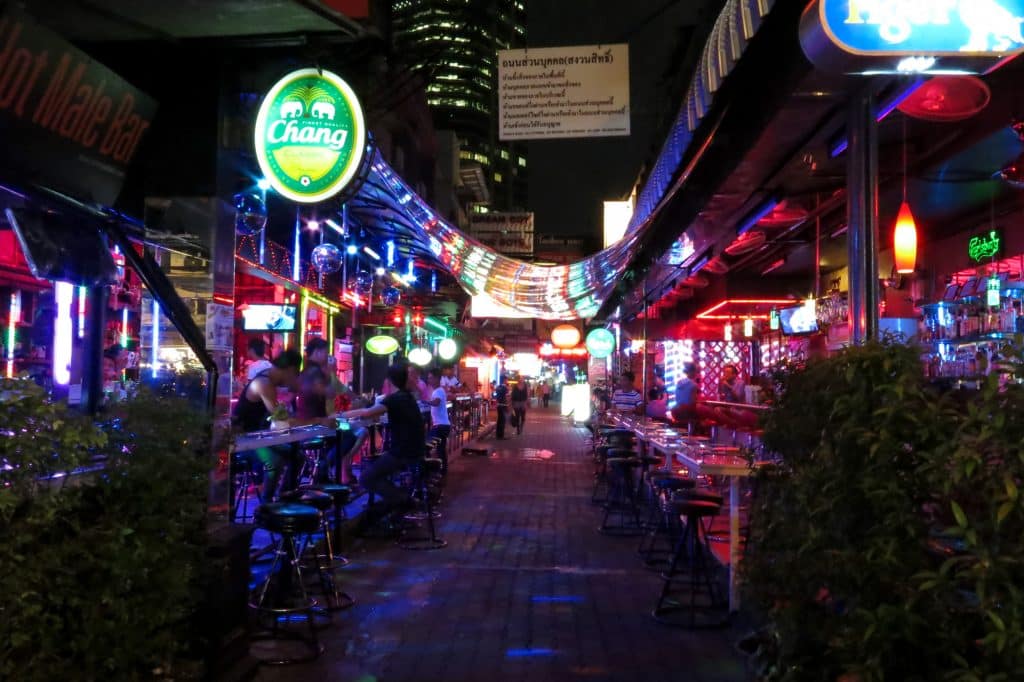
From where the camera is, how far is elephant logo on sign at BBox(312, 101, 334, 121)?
7020mm

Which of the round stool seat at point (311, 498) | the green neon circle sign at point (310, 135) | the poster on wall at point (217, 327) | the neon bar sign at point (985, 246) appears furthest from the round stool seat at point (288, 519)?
the neon bar sign at point (985, 246)

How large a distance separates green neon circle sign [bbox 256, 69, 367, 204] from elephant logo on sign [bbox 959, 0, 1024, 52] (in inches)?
185

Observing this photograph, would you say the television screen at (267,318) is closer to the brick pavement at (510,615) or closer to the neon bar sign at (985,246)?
the brick pavement at (510,615)

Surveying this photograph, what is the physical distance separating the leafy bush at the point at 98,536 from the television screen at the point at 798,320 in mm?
8945

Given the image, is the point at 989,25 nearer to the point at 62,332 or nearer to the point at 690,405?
the point at 62,332

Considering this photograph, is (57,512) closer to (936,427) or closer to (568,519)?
(936,427)

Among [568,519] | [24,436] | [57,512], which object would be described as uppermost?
[24,436]

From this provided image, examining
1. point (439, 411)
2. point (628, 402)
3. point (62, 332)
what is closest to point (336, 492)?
point (62, 332)

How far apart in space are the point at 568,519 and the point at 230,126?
6.95 metres

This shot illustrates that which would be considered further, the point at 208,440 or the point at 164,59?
the point at 164,59

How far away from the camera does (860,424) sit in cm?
302

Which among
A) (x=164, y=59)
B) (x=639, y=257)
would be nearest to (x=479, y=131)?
(x=639, y=257)

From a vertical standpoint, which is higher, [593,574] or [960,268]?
[960,268]

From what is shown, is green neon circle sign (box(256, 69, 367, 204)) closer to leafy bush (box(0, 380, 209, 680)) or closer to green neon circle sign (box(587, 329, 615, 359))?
leafy bush (box(0, 380, 209, 680))
